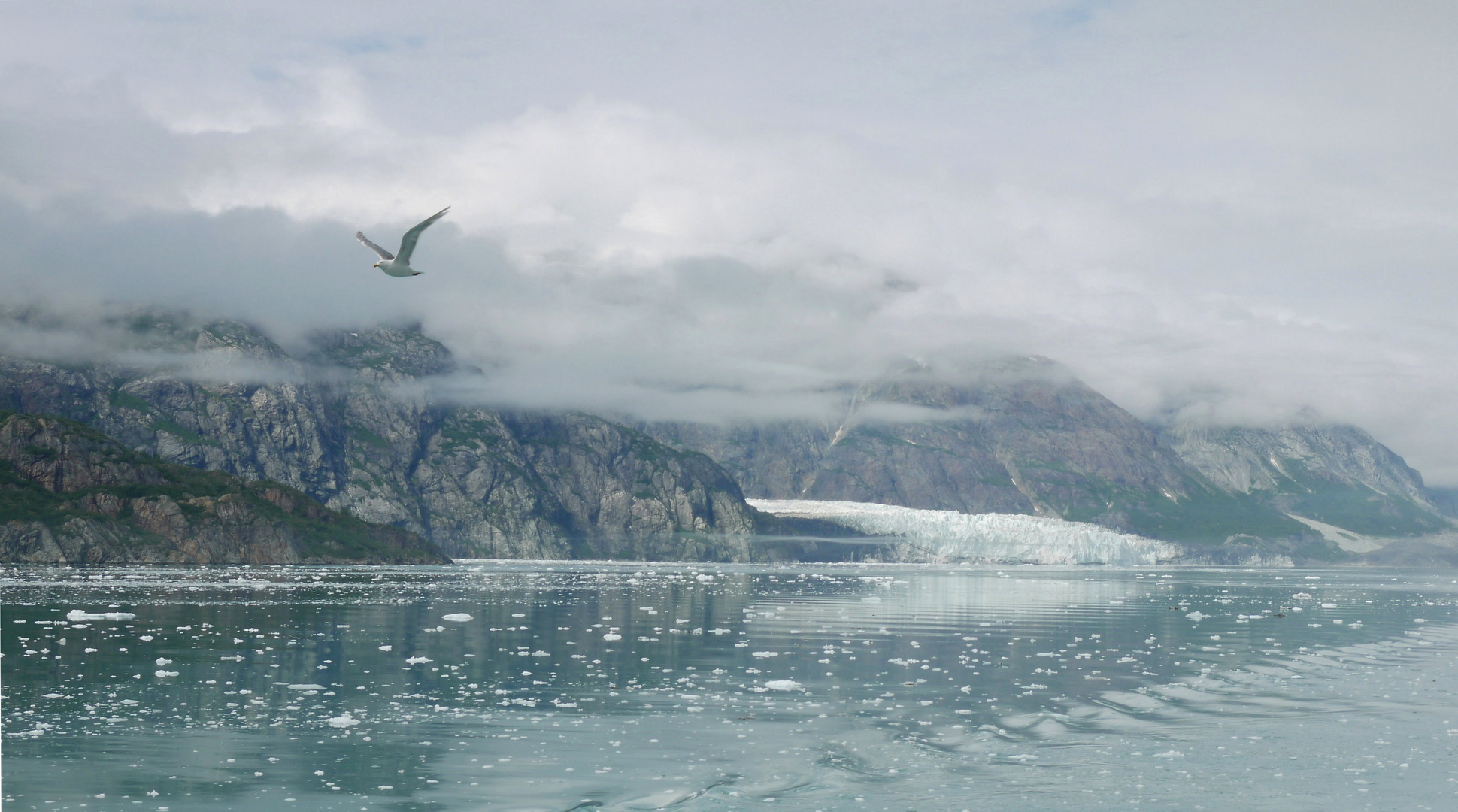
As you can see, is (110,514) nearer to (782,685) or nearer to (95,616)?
(95,616)

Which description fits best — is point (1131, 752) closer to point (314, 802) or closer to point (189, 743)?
point (314, 802)

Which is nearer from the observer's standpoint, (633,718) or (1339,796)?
(1339,796)

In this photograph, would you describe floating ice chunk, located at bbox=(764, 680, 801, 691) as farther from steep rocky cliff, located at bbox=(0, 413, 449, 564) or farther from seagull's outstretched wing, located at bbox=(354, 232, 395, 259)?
steep rocky cliff, located at bbox=(0, 413, 449, 564)

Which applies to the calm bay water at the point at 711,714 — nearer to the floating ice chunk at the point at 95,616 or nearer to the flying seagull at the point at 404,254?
the floating ice chunk at the point at 95,616

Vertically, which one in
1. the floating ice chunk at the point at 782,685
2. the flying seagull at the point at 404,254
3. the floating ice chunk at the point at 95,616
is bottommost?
the floating ice chunk at the point at 95,616

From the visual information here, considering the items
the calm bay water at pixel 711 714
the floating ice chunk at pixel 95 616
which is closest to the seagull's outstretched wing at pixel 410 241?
the calm bay water at pixel 711 714

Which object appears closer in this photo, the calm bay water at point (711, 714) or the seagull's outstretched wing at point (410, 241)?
the calm bay water at point (711, 714)

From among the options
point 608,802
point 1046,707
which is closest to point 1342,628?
point 1046,707
